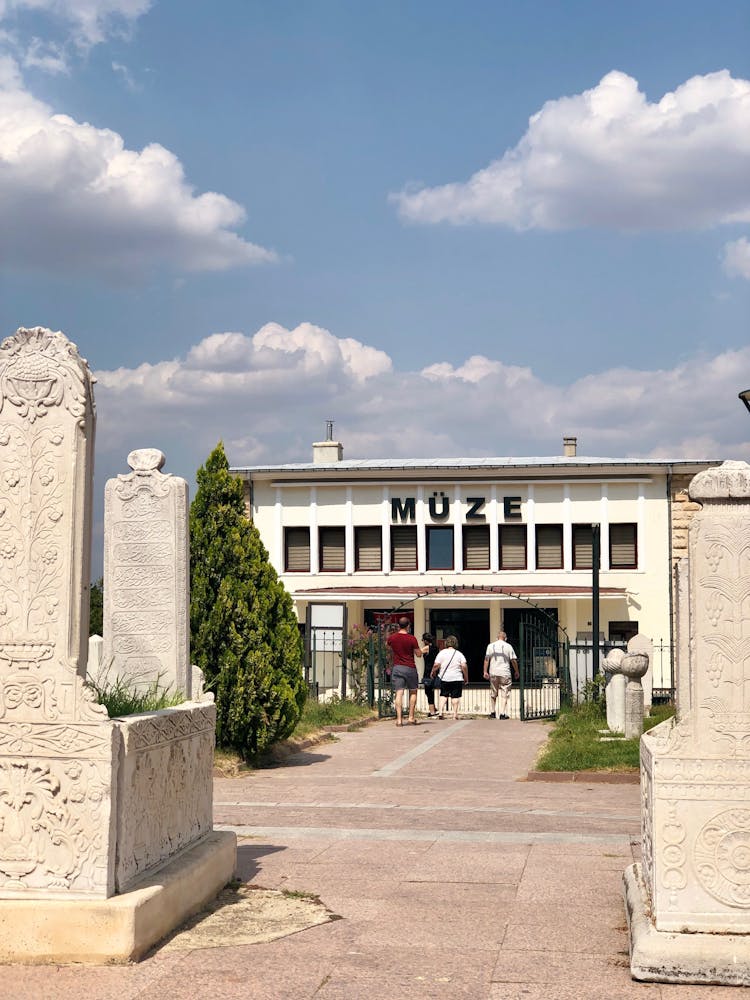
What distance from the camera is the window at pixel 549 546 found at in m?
38.2

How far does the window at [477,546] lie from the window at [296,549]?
5219 millimetres

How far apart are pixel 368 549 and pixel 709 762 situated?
3363 centimetres

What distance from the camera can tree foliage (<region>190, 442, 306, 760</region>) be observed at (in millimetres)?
14180

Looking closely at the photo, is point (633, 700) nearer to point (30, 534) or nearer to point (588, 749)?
point (588, 749)

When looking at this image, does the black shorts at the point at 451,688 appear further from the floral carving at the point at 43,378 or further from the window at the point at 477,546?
the floral carving at the point at 43,378

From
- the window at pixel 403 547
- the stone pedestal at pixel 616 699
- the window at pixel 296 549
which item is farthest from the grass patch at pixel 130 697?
the window at pixel 296 549

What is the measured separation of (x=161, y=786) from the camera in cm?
619

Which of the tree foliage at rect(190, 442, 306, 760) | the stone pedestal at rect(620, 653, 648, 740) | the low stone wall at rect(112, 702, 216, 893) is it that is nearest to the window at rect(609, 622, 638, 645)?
the stone pedestal at rect(620, 653, 648, 740)

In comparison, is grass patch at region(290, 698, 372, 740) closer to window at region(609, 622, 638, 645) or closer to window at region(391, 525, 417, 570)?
window at region(391, 525, 417, 570)

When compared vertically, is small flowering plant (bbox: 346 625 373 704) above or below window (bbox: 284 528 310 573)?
below

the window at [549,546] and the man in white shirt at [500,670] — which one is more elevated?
the window at [549,546]

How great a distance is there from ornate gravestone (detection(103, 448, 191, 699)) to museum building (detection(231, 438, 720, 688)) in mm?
27476

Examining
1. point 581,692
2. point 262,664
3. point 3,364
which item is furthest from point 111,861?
point 581,692

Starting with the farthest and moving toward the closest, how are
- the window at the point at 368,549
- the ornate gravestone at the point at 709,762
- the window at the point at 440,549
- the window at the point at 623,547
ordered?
the window at the point at 368,549 < the window at the point at 440,549 < the window at the point at 623,547 < the ornate gravestone at the point at 709,762
